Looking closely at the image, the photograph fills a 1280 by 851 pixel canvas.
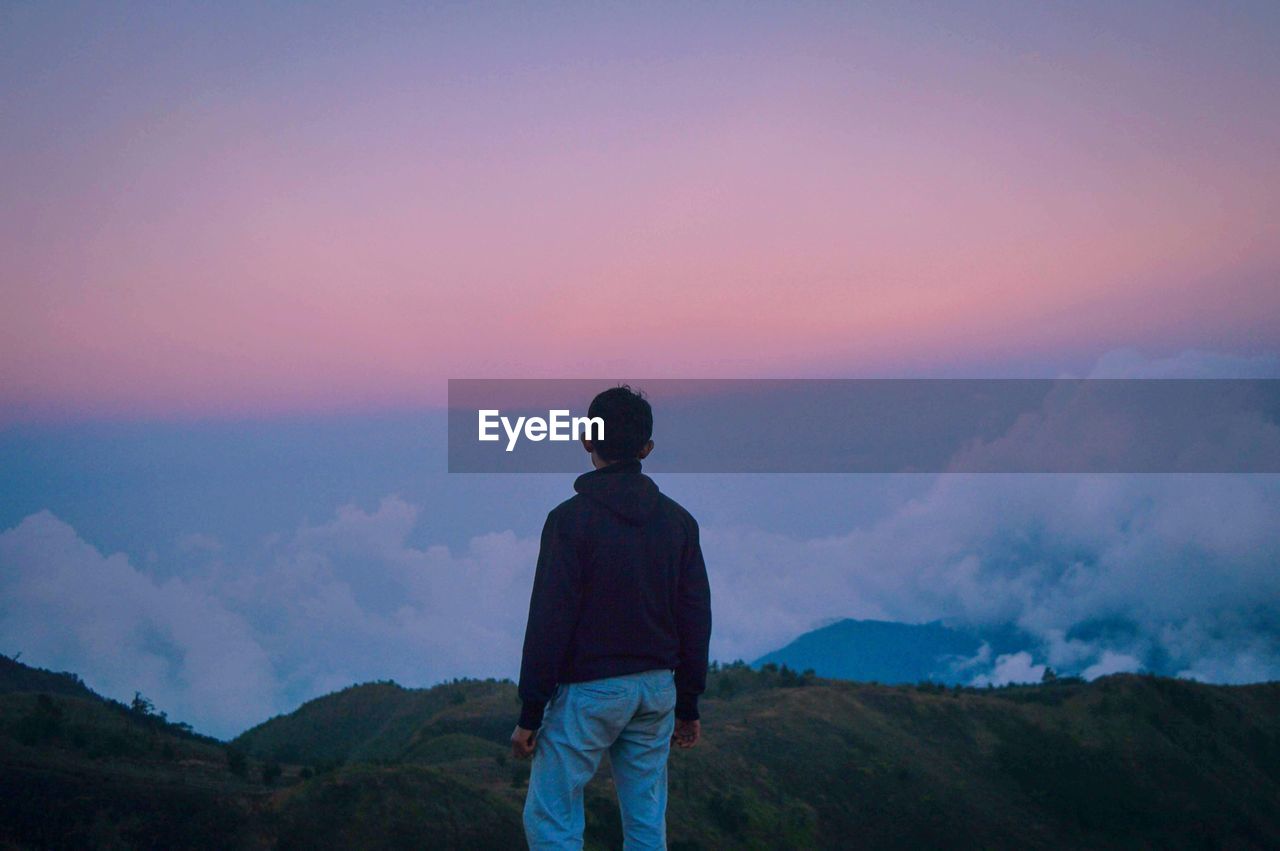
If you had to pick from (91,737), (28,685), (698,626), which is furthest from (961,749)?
(28,685)

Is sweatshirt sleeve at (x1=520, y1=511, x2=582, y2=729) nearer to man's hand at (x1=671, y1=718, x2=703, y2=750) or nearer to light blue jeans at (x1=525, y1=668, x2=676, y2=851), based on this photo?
light blue jeans at (x1=525, y1=668, x2=676, y2=851)

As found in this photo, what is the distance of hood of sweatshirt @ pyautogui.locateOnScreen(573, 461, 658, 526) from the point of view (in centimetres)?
529

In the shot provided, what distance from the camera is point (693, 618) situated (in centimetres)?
554

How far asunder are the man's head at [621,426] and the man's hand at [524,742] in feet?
4.82

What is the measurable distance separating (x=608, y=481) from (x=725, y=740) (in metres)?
14.6

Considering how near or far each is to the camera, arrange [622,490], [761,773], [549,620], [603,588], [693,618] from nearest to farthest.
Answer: [549,620] → [603,588] → [622,490] → [693,618] → [761,773]

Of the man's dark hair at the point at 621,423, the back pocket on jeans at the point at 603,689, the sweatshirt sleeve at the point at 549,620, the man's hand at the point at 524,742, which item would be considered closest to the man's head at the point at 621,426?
the man's dark hair at the point at 621,423

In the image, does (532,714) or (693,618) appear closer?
(532,714)

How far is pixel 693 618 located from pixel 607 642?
1.97 ft

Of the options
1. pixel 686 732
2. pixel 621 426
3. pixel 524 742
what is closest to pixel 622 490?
pixel 621 426

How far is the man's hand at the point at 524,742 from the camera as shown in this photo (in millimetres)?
5137

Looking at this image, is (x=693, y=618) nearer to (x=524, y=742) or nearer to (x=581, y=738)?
(x=581, y=738)

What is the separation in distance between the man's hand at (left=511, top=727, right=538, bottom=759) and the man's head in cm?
147

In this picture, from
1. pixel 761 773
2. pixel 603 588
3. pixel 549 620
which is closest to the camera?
pixel 549 620
